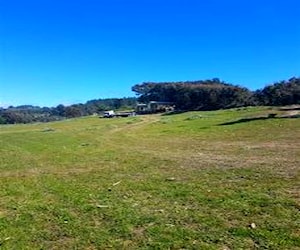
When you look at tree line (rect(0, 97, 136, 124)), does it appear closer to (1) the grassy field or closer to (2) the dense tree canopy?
(2) the dense tree canopy

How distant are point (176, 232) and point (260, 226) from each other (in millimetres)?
1249

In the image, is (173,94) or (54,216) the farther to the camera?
(173,94)

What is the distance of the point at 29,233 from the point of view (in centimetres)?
720

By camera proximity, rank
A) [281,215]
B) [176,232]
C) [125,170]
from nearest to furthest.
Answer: [176,232] < [281,215] < [125,170]

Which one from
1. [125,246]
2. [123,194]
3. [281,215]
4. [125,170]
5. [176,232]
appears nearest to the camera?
[125,246]

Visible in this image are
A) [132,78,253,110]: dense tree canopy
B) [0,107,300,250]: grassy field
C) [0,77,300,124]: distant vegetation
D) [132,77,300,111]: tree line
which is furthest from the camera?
[132,78,253,110]: dense tree canopy

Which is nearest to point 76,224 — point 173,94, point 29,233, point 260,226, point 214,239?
point 29,233

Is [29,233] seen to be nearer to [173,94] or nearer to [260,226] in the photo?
[260,226]

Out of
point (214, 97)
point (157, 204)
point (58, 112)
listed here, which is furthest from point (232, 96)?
point (157, 204)

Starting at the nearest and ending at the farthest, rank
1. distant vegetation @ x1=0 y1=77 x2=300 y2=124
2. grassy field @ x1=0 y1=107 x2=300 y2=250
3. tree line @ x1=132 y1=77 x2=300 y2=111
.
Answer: grassy field @ x1=0 y1=107 x2=300 y2=250, tree line @ x1=132 y1=77 x2=300 y2=111, distant vegetation @ x1=0 y1=77 x2=300 y2=124

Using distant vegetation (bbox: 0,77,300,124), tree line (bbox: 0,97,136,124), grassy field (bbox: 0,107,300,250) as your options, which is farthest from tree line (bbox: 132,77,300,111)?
grassy field (bbox: 0,107,300,250)

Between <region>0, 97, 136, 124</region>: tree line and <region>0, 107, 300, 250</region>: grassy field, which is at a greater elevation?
<region>0, 107, 300, 250</region>: grassy field

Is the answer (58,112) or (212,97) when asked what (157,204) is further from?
(58,112)

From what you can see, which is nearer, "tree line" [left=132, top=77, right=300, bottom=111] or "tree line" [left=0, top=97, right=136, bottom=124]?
"tree line" [left=132, top=77, right=300, bottom=111]
